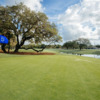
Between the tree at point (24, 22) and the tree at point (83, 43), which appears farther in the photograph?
the tree at point (83, 43)

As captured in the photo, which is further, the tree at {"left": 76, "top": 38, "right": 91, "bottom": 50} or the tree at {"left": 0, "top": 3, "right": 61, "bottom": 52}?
the tree at {"left": 76, "top": 38, "right": 91, "bottom": 50}

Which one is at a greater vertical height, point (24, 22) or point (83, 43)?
point (24, 22)

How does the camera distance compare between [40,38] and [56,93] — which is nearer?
[56,93]

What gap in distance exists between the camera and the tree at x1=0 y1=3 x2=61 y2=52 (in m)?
15.1

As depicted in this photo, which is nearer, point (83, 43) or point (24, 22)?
point (24, 22)

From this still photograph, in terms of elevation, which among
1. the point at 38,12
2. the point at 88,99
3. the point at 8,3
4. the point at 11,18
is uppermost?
the point at 8,3

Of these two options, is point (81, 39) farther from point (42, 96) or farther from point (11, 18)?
point (42, 96)

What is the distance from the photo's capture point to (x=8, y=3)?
54.2 ft

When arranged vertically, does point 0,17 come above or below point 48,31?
above

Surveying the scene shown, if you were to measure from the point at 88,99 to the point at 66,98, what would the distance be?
486mm

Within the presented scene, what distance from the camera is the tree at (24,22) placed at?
15117mm

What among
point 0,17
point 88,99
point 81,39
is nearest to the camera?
point 88,99

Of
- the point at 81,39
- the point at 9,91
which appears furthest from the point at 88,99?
the point at 81,39

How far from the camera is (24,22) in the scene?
15289 mm
